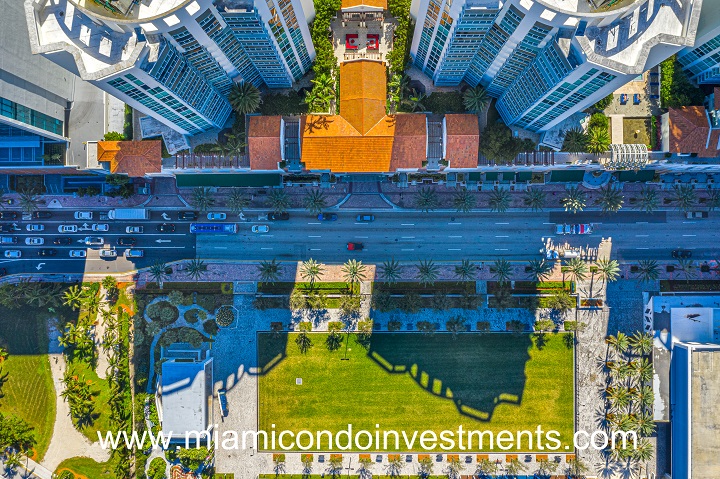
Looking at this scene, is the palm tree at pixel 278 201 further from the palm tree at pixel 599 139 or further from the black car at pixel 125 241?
the palm tree at pixel 599 139

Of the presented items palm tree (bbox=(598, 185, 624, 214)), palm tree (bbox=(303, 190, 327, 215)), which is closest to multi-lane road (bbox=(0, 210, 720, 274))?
palm tree (bbox=(598, 185, 624, 214))

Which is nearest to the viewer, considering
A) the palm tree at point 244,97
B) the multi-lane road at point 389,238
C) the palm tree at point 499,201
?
the palm tree at point 244,97

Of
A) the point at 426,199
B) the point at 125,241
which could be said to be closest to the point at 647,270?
the point at 426,199

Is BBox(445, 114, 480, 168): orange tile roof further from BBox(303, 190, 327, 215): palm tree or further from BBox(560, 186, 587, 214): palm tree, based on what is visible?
BBox(303, 190, 327, 215): palm tree

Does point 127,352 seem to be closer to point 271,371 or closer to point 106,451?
point 106,451

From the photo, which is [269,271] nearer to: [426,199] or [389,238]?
[389,238]

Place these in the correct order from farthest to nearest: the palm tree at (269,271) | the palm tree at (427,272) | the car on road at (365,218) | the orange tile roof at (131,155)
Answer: the car on road at (365,218)
the palm tree at (269,271)
the palm tree at (427,272)
the orange tile roof at (131,155)

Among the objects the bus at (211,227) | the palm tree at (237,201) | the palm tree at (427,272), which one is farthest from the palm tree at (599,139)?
the bus at (211,227)
